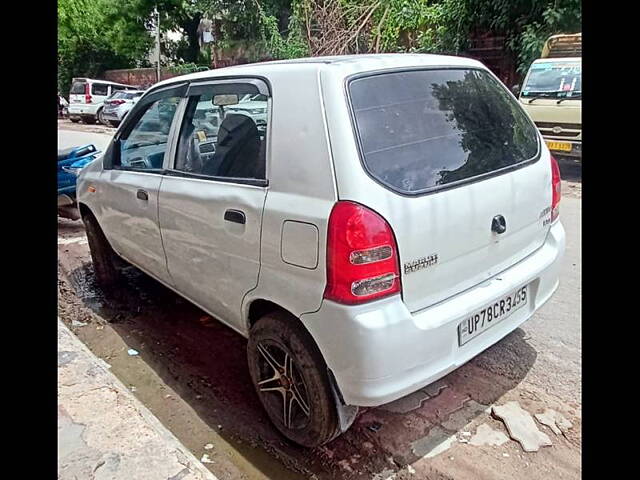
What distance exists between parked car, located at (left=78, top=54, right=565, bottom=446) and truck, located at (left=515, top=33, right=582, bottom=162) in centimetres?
660

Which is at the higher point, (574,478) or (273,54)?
(273,54)

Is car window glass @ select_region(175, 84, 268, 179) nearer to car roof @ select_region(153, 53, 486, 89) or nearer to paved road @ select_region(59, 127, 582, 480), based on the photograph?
car roof @ select_region(153, 53, 486, 89)

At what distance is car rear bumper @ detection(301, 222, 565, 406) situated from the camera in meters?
2.10

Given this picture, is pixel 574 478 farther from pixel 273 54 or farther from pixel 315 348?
pixel 273 54

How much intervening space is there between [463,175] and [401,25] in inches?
560

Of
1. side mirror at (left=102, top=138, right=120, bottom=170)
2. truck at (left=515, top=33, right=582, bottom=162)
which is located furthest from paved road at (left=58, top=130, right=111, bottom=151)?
side mirror at (left=102, top=138, right=120, bottom=170)

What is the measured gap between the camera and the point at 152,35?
28875 mm

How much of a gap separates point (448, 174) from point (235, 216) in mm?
1006

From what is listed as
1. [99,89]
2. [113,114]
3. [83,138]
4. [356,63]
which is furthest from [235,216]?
[99,89]

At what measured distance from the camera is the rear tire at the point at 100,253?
4554 mm

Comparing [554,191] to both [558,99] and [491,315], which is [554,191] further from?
[558,99]

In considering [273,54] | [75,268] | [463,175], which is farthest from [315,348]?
[273,54]

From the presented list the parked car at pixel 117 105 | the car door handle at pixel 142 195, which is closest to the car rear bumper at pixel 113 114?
the parked car at pixel 117 105

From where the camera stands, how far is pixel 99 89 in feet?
72.5
